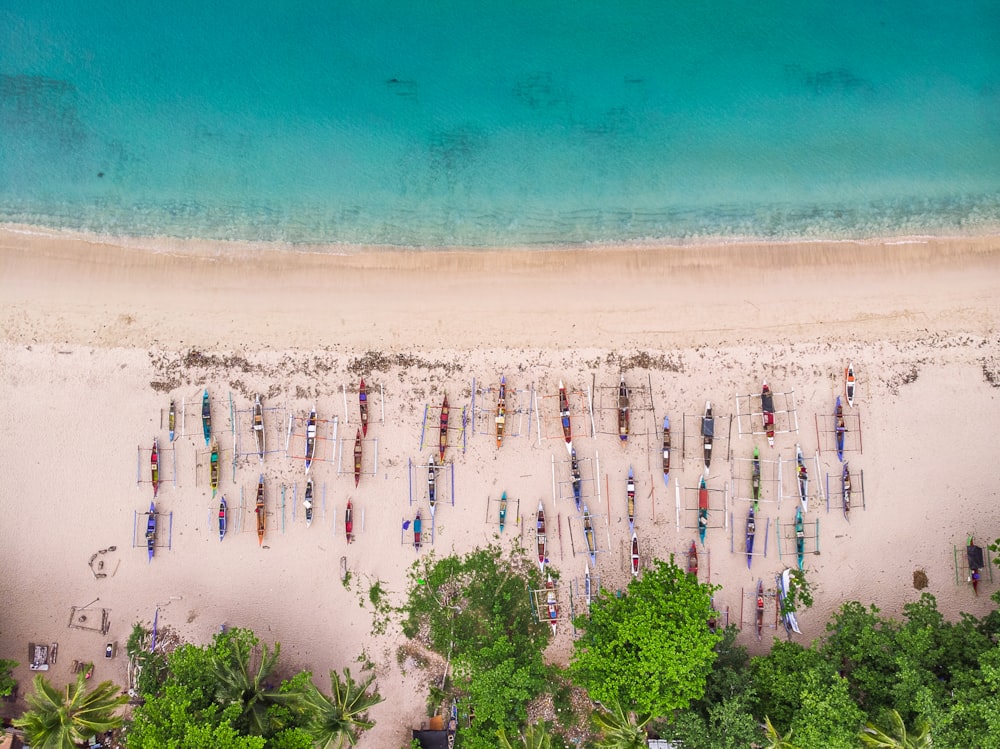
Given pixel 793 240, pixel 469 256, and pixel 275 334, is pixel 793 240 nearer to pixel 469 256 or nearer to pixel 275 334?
pixel 469 256

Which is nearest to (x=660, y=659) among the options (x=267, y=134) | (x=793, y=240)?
(x=793, y=240)

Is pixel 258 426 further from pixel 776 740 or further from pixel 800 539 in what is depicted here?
pixel 800 539

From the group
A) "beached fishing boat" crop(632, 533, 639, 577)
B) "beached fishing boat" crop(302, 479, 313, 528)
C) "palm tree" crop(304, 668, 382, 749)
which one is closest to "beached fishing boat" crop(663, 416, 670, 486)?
"beached fishing boat" crop(632, 533, 639, 577)

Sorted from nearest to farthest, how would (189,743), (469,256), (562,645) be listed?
(189,743)
(562,645)
(469,256)

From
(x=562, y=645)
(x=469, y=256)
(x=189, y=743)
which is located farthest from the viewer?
(x=469, y=256)

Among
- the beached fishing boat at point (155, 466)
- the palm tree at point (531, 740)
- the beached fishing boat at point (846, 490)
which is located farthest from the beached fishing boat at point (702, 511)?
the beached fishing boat at point (155, 466)

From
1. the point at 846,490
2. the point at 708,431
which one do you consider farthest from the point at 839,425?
the point at 708,431
